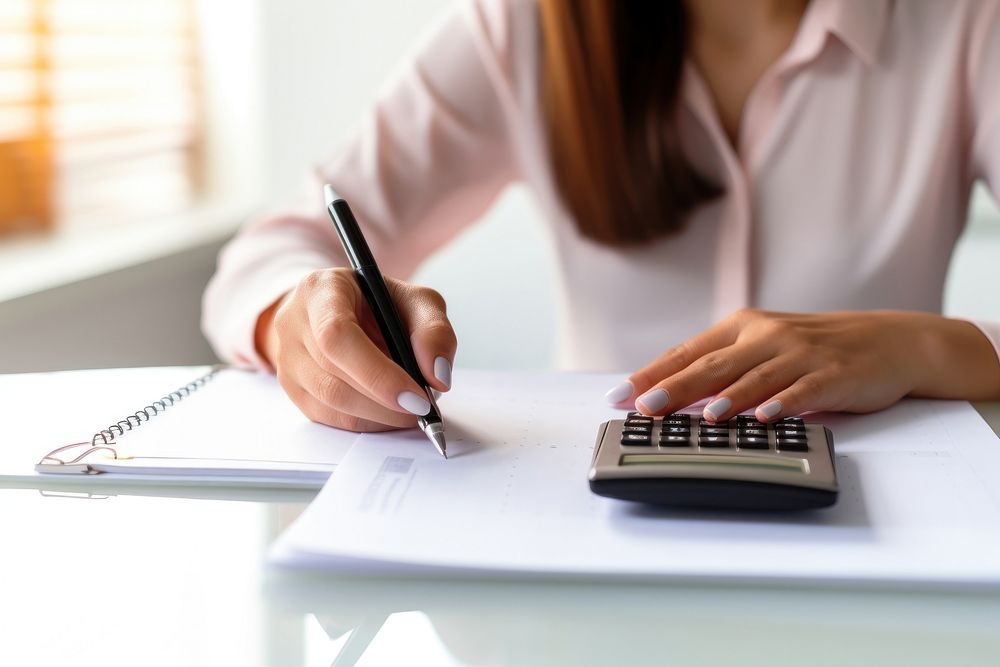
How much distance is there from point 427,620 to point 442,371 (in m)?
0.20

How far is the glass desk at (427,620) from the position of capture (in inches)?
14.8

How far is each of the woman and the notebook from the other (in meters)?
0.17

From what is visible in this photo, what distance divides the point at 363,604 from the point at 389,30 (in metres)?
1.82

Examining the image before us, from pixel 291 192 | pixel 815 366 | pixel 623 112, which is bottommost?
pixel 291 192

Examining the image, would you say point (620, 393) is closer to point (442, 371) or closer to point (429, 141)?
point (442, 371)

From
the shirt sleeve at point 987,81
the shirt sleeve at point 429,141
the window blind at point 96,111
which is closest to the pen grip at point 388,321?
the shirt sleeve at point 429,141

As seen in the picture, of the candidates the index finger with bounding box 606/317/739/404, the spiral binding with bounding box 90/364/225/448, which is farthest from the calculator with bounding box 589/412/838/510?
the spiral binding with bounding box 90/364/225/448

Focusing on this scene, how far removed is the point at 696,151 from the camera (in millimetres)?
→ 1050

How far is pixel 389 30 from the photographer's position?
207 centimetres

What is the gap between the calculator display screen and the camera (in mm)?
467

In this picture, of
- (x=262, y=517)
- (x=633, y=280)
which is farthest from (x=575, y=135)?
(x=262, y=517)

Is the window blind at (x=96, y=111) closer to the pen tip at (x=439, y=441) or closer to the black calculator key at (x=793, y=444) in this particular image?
the pen tip at (x=439, y=441)

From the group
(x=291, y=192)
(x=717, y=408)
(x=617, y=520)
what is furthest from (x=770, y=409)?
(x=291, y=192)

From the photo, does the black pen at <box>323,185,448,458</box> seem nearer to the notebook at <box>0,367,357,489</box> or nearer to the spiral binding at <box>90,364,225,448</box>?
the notebook at <box>0,367,357,489</box>
